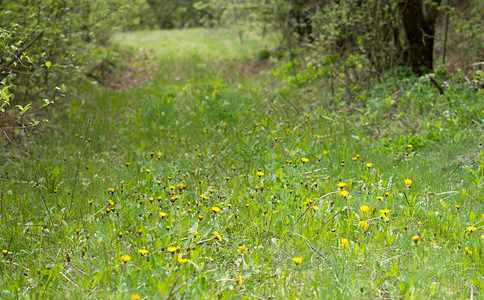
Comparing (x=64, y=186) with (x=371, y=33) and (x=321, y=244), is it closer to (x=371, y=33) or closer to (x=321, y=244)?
(x=321, y=244)

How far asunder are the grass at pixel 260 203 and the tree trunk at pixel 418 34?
0.39 meters

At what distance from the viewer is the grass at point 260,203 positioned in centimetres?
242

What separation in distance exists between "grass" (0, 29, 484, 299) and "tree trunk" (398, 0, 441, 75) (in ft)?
1.27

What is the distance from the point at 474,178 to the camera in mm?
3758

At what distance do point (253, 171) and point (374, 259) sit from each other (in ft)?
5.45

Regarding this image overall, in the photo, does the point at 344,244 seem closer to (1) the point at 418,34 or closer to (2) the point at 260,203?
(2) the point at 260,203

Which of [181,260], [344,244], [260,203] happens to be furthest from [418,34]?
[181,260]

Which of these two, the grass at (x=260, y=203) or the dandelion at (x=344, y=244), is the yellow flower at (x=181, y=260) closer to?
the grass at (x=260, y=203)

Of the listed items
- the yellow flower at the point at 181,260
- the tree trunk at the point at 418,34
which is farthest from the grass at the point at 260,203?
the tree trunk at the point at 418,34

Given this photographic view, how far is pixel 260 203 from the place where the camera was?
3.40 metres

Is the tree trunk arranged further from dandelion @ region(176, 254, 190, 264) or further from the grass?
dandelion @ region(176, 254, 190, 264)

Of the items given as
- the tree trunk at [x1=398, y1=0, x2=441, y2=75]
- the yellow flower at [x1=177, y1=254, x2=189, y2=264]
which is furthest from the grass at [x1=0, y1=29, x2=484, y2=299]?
the tree trunk at [x1=398, y1=0, x2=441, y2=75]

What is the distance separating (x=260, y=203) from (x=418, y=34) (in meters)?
5.09

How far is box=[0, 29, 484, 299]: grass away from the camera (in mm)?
2424
